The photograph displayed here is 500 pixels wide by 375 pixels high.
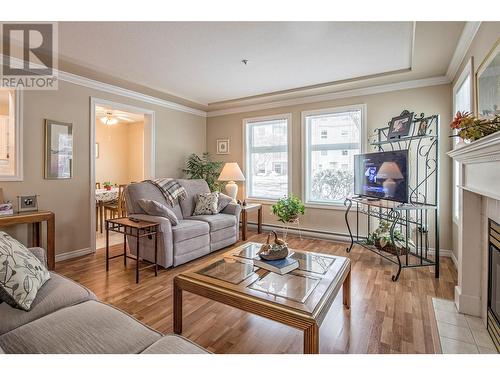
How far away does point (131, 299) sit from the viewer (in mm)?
2303

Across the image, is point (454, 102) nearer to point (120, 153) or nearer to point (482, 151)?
point (482, 151)

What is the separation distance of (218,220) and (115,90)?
2.43 metres

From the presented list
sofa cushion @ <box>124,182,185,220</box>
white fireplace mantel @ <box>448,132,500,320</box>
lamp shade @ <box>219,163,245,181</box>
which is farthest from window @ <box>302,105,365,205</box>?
sofa cushion @ <box>124,182,185,220</box>

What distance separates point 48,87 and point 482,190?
438 centimetres

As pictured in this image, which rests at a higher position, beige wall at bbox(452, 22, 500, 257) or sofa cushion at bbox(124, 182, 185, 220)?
beige wall at bbox(452, 22, 500, 257)

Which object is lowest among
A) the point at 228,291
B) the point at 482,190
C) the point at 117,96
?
the point at 228,291

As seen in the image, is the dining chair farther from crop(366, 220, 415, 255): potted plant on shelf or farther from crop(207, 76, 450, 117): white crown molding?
crop(366, 220, 415, 255): potted plant on shelf

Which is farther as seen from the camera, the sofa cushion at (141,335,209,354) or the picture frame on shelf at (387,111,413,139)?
the picture frame on shelf at (387,111,413,139)

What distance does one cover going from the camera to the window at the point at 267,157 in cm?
473

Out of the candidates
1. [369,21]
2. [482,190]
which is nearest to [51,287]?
[482,190]

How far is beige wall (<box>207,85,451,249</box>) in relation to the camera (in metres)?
3.40

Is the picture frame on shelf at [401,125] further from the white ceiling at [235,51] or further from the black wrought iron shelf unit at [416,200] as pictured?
the white ceiling at [235,51]

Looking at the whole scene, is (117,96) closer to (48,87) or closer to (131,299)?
(48,87)

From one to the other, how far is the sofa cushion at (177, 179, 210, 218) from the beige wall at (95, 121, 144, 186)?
9.37 ft
